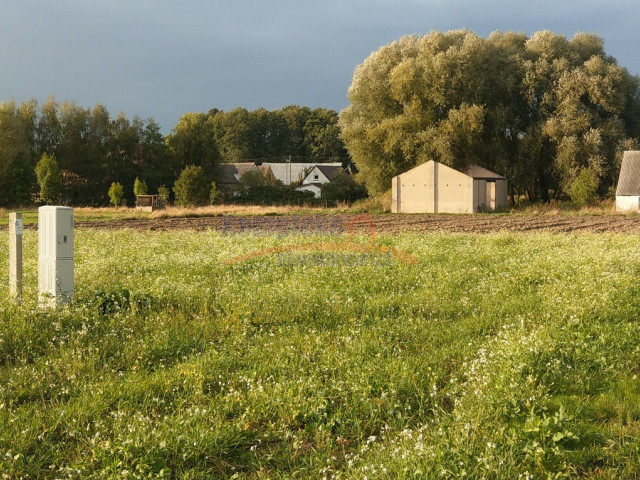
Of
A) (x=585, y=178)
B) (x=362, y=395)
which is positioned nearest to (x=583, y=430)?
(x=362, y=395)

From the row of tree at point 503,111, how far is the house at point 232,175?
2302 cm

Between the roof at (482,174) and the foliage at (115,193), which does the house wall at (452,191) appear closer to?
the roof at (482,174)

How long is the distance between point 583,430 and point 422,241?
14488 mm

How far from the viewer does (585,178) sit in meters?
52.6

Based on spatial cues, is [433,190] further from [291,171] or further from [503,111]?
[291,171]

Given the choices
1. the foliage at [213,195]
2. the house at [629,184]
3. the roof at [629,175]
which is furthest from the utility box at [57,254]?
the foliage at [213,195]

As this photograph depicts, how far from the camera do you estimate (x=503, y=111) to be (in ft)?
189

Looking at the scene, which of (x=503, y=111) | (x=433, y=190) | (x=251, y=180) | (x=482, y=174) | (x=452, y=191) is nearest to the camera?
(x=452, y=191)

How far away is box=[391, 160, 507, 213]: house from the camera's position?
5375 centimetres

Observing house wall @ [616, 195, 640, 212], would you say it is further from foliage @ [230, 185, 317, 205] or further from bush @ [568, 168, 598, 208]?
foliage @ [230, 185, 317, 205]

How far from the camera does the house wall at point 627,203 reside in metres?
50.9

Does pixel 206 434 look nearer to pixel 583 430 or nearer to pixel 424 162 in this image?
pixel 583 430

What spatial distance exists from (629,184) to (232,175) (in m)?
66.2

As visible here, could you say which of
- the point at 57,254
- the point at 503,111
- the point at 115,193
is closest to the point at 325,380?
the point at 57,254
